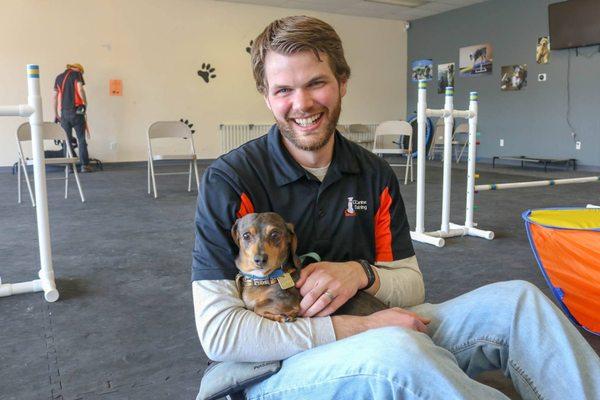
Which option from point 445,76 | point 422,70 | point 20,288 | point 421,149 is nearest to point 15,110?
point 20,288

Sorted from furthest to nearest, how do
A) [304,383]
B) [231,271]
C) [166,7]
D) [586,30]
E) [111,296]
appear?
1. [166,7]
2. [586,30]
3. [111,296]
4. [231,271]
5. [304,383]

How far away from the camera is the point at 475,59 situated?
31.9ft

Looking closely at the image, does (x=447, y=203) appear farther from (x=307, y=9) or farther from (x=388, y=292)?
(x=307, y=9)

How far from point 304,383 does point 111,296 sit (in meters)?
1.74

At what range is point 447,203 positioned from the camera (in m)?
3.56

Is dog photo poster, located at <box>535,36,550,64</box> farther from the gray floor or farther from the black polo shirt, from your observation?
the black polo shirt

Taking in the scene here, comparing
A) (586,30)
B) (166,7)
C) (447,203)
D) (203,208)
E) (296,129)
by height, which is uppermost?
(166,7)

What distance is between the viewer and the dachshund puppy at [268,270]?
107 cm

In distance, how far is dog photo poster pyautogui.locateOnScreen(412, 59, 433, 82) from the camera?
10.8 m

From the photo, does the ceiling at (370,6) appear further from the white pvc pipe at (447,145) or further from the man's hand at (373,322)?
the man's hand at (373,322)

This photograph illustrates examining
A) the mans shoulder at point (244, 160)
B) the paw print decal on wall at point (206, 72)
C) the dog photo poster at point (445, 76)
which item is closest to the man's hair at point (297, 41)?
the mans shoulder at point (244, 160)

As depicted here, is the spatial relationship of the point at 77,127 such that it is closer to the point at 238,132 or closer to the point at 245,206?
the point at 238,132

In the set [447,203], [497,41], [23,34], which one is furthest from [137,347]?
[497,41]

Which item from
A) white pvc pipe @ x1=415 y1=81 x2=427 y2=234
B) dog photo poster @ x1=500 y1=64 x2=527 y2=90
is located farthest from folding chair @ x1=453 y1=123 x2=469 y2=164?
white pvc pipe @ x1=415 y1=81 x2=427 y2=234
